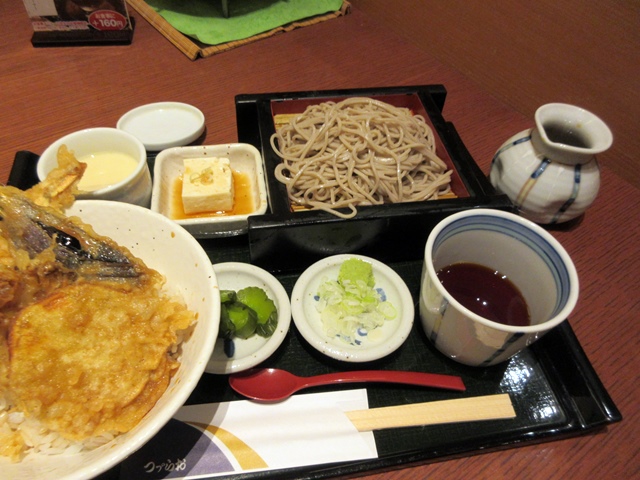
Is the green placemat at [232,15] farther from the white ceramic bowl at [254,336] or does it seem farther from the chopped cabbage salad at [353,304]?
the chopped cabbage salad at [353,304]

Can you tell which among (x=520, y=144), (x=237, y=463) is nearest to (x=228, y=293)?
(x=237, y=463)

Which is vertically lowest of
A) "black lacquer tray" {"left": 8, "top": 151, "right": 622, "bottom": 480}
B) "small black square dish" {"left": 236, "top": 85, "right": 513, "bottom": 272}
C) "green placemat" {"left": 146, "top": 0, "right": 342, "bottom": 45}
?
"black lacquer tray" {"left": 8, "top": 151, "right": 622, "bottom": 480}

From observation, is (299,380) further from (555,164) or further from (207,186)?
(555,164)

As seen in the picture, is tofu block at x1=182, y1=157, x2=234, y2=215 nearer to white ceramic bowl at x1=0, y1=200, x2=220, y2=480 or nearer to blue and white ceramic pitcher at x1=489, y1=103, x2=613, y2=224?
white ceramic bowl at x1=0, y1=200, x2=220, y2=480

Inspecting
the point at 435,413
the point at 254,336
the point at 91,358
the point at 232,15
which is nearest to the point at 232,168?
the point at 254,336

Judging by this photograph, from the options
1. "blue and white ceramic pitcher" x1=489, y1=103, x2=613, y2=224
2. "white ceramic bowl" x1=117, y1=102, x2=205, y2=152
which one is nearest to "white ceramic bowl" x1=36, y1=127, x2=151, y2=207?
"white ceramic bowl" x1=117, y1=102, x2=205, y2=152

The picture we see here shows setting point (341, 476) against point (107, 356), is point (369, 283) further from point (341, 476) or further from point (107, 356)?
point (107, 356)
